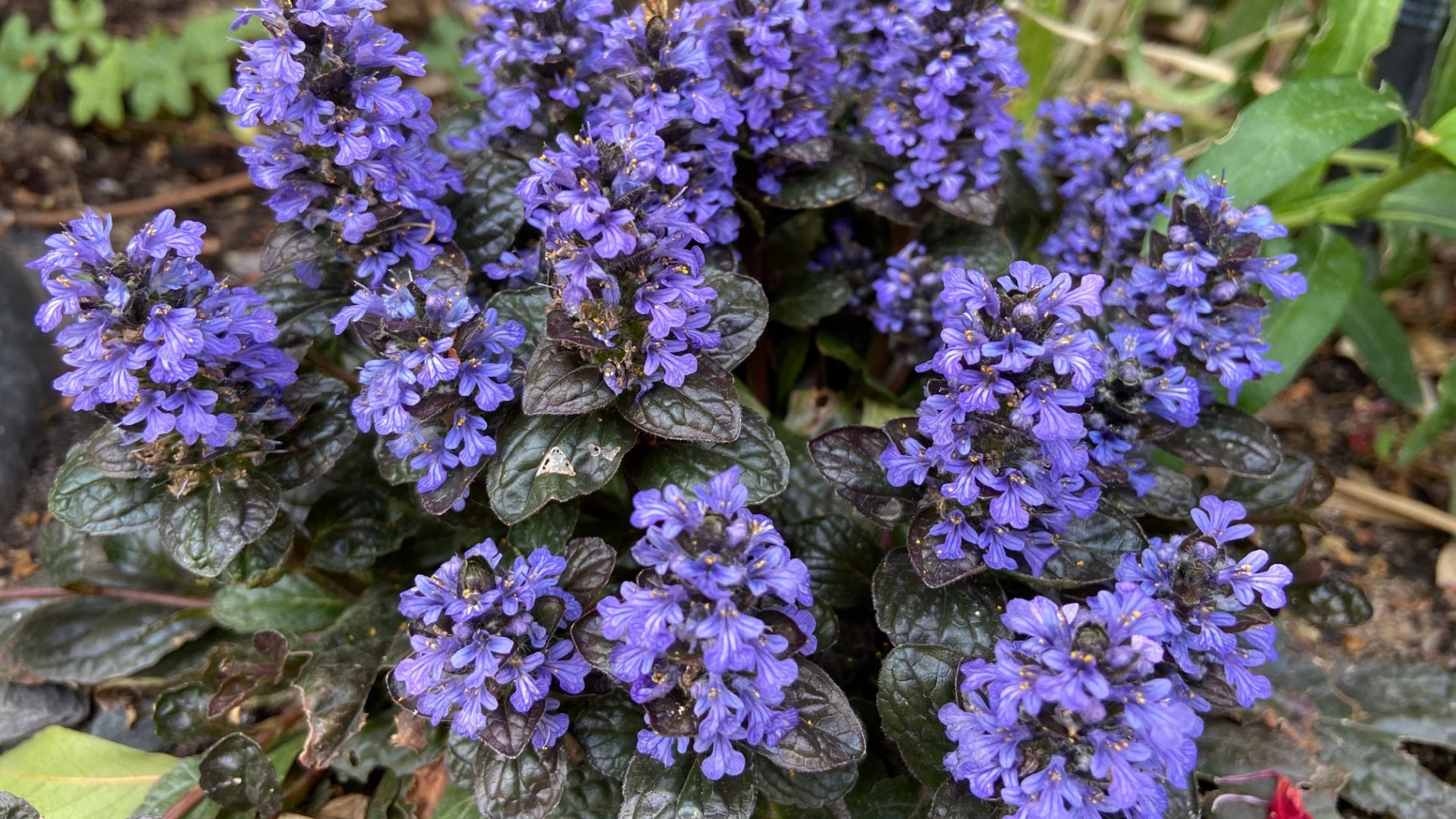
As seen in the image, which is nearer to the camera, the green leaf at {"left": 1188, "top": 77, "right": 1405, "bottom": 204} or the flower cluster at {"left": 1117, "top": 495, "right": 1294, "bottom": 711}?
the flower cluster at {"left": 1117, "top": 495, "right": 1294, "bottom": 711}

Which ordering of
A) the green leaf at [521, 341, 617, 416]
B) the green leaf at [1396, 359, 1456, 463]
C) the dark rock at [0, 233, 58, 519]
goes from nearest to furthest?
the green leaf at [521, 341, 617, 416], the green leaf at [1396, 359, 1456, 463], the dark rock at [0, 233, 58, 519]

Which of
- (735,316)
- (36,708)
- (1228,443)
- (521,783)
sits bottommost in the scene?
(36,708)

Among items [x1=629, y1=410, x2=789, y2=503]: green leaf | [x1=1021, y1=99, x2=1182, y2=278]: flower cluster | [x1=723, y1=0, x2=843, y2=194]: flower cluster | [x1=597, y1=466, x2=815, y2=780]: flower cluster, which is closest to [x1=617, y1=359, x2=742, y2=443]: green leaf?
[x1=629, y1=410, x2=789, y2=503]: green leaf

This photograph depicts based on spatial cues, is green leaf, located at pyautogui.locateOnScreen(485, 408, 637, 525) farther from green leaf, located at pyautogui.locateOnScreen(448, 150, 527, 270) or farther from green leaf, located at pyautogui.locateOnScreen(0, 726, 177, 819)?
green leaf, located at pyautogui.locateOnScreen(0, 726, 177, 819)

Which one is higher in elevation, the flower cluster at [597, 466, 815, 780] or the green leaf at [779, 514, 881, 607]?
the flower cluster at [597, 466, 815, 780]

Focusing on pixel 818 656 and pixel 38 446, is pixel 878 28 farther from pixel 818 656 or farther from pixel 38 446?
pixel 38 446

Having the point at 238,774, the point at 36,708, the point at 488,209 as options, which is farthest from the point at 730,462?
the point at 36,708

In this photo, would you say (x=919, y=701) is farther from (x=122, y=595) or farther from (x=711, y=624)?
(x=122, y=595)

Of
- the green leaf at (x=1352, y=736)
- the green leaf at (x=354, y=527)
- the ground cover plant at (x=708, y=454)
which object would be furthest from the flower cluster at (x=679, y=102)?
the green leaf at (x=1352, y=736)
